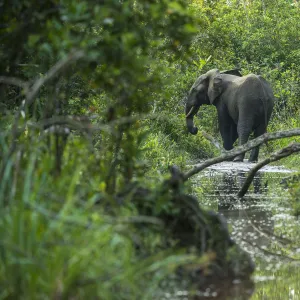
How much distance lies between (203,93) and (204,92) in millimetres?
35

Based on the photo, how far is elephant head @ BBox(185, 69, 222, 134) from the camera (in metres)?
19.2

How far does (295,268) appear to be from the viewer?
218 inches

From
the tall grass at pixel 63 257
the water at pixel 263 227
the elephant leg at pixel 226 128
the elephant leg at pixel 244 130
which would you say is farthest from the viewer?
the elephant leg at pixel 226 128

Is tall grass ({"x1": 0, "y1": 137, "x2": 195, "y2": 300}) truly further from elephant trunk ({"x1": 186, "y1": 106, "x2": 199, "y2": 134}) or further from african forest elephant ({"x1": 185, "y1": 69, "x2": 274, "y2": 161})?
elephant trunk ({"x1": 186, "y1": 106, "x2": 199, "y2": 134})

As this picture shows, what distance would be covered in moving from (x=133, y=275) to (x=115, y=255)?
156 mm

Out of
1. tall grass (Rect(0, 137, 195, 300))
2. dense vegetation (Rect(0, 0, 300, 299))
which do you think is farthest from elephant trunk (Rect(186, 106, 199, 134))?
tall grass (Rect(0, 137, 195, 300))

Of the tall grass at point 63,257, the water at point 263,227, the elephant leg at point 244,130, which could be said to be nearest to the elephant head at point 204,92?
the elephant leg at point 244,130

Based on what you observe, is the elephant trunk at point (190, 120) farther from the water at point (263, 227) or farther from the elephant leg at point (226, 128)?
the water at point (263, 227)

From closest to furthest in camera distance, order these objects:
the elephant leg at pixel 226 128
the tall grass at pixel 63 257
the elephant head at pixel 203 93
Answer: the tall grass at pixel 63 257
the elephant head at pixel 203 93
the elephant leg at pixel 226 128

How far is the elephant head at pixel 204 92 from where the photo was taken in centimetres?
1925

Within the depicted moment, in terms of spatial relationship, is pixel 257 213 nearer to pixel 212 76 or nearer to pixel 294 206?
pixel 294 206

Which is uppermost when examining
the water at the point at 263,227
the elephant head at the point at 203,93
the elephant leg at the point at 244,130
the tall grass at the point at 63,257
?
the elephant head at the point at 203,93

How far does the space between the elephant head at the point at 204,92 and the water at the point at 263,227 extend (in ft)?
18.1

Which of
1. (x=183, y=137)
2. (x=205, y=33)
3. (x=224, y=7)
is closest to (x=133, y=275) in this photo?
(x=183, y=137)
